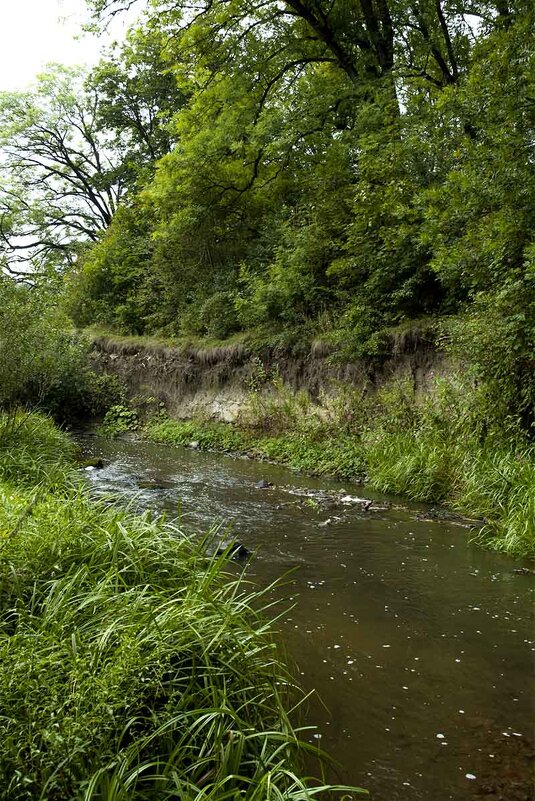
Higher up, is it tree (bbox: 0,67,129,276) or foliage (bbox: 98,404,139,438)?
tree (bbox: 0,67,129,276)

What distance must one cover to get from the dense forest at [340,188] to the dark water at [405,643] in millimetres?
2986

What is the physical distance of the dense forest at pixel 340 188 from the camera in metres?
7.86

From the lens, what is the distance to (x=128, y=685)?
2469 mm

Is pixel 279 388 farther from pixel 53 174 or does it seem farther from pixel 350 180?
pixel 53 174

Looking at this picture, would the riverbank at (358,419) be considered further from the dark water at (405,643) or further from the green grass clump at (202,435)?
the dark water at (405,643)

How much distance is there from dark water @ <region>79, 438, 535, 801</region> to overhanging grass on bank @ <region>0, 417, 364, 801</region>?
1.26 ft

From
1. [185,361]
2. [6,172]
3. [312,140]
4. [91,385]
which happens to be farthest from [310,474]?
[6,172]

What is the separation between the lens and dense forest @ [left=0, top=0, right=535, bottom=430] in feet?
25.8

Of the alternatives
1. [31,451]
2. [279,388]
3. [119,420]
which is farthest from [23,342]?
[119,420]

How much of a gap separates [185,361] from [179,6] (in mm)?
9107

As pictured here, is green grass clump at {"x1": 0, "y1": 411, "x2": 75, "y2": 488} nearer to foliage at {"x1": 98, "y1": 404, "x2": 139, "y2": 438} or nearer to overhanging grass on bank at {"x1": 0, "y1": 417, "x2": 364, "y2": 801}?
overhanging grass on bank at {"x1": 0, "y1": 417, "x2": 364, "y2": 801}

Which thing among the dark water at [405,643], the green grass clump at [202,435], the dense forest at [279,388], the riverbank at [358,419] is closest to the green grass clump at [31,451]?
the dense forest at [279,388]

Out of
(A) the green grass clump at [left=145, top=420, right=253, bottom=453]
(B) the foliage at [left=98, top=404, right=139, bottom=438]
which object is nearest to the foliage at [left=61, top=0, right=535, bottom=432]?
(A) the green grass clump at [left=145, top=420, right=253, bottom=453]

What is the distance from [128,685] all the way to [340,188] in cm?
1261
